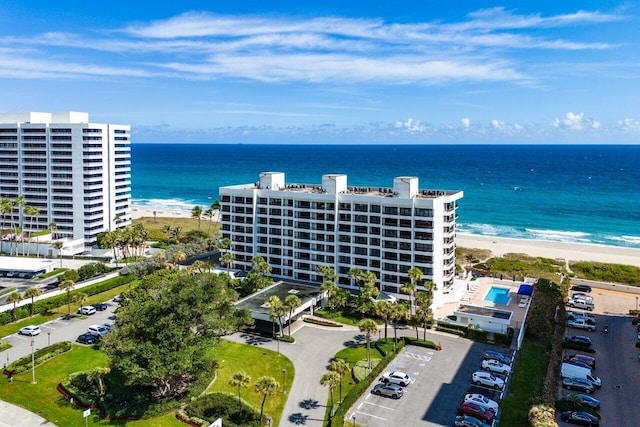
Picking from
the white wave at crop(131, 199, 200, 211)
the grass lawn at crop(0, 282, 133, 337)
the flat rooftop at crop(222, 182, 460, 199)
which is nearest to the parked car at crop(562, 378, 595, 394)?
the flat rooftop at crop(222, 182, 460, 199)

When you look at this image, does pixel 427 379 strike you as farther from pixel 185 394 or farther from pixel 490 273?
pixel 490 273

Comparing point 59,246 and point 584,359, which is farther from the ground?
point 59,246

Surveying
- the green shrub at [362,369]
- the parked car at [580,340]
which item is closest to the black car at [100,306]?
the green shrub at [362,369]

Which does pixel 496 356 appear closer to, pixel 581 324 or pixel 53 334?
pixel 581 324

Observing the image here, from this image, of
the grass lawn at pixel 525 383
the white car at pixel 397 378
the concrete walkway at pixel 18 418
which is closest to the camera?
the concrete walkway at pixel 18 418

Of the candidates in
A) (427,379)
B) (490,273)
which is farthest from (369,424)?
(490,273)

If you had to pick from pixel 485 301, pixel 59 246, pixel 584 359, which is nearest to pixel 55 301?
pixel 59 246

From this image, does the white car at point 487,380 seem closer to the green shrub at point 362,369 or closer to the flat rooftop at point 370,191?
the green shrub at point 362,369
